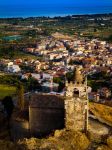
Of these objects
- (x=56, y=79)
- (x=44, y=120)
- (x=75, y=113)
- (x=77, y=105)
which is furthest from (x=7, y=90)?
(x=77, y=105)

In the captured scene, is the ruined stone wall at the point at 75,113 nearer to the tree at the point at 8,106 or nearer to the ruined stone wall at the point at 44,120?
the ruined stone wall at the point at 44,120

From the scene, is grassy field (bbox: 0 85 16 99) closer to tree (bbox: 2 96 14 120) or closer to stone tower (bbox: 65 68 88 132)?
tree (bbox: 2 96 14 120)

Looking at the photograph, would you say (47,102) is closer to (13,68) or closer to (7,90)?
(7,90)

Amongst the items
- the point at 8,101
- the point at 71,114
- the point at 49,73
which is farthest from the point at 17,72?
the point at 71,114

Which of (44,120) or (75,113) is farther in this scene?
(44,120)

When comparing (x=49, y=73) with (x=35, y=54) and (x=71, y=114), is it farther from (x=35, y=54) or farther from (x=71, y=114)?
(x=71, y=114)

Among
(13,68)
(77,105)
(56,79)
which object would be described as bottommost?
(77,105)

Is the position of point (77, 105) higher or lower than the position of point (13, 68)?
lower

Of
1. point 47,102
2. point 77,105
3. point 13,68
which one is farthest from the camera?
point 13,68
